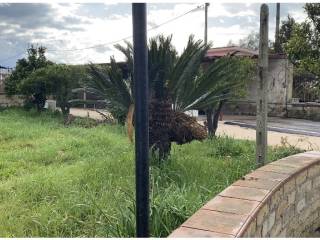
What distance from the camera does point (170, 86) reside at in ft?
18.6

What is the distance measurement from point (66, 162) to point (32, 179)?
1553 millimetres

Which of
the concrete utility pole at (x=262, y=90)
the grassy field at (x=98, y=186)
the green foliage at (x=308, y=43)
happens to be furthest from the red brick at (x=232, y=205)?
the green foliage at (x=308, y=43)

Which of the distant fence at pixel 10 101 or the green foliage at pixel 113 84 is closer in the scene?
the green foliage at pixel 113 84

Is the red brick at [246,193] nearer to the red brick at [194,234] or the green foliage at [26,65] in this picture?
the red brick at [194,234]

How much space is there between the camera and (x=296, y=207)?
3.92 metres

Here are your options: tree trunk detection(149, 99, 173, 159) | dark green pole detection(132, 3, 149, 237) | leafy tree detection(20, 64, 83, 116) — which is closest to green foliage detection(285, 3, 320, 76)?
tree trunk detection(149, 99, 173, 159)

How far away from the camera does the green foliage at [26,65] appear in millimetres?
18062

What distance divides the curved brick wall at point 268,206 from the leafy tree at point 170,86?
1.67m

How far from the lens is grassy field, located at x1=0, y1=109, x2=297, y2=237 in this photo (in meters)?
3.23

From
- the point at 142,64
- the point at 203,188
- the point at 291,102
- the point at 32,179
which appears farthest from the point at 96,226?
the point at 291,102

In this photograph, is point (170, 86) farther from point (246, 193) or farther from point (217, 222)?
point (217, 222)

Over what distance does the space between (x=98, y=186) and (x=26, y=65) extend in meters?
15.1

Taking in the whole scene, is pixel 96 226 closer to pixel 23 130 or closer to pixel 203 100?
pixel 203 100

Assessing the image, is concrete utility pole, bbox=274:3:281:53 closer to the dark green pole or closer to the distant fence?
the distant fence
